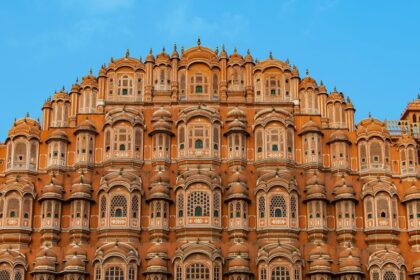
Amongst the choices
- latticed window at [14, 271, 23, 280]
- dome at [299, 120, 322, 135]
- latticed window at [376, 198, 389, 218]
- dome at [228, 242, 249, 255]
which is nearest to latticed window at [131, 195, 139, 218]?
dome at [228, 242, 249, 255]

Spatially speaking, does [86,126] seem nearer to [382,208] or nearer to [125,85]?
[125,85]

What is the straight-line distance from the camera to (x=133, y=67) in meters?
58.5

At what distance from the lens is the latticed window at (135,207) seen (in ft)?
175

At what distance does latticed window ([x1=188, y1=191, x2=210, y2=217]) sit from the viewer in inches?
2093

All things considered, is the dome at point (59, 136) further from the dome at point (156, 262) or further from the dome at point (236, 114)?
the dome at point (236, 114)

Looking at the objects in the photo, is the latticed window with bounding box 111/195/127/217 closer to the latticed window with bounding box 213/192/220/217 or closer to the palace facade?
the palace facade

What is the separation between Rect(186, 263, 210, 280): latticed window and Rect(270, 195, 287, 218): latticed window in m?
5.78

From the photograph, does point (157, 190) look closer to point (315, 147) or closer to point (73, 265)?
point (73, 265)

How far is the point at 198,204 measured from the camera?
53.3 metres

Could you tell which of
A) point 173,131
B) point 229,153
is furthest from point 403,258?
point 173,131

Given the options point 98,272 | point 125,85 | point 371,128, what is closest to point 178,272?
point 98,272

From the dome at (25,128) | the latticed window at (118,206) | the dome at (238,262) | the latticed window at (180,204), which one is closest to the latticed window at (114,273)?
the latticed window at (118,206)

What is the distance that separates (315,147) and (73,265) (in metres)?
17.8

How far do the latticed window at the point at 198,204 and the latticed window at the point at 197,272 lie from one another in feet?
11.4
